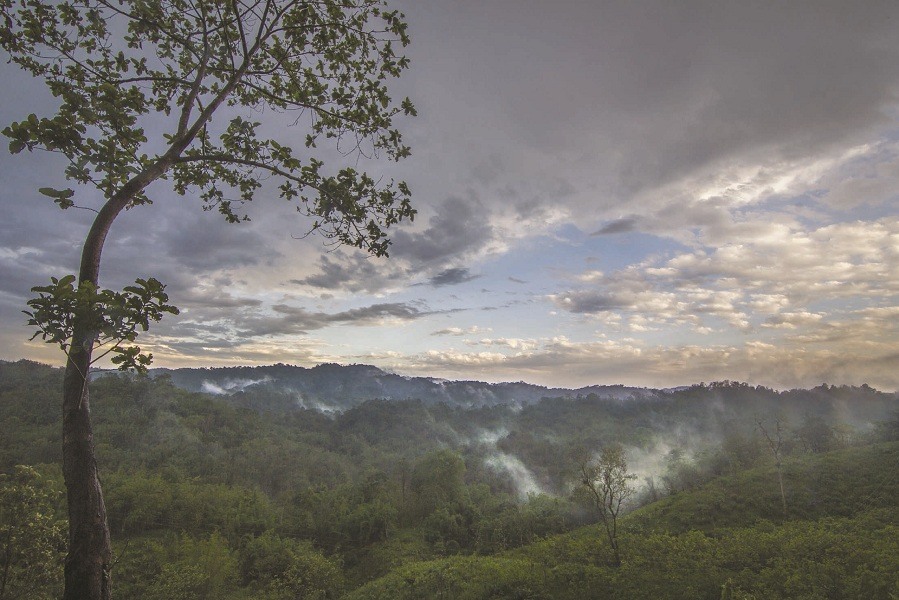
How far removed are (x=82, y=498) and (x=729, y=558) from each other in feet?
109

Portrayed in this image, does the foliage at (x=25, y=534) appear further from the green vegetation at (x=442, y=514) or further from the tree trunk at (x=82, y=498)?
the tree trunk at (x=82, y=498)

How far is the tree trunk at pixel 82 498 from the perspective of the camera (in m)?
3.30

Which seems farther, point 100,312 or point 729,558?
point 729,558

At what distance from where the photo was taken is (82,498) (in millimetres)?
3434

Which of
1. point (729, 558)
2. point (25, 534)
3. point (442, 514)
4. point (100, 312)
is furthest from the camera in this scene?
point (442, 514)

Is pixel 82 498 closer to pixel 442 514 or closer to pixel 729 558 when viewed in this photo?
pixel 729 558

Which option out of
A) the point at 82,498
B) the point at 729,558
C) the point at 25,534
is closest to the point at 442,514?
the point at 729,558

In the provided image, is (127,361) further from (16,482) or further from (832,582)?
(832,582)

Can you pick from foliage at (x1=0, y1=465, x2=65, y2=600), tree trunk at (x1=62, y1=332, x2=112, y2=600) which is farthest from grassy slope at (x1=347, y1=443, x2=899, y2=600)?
tree trunk at (x1=62, y1=332, x2=112, y2=600)

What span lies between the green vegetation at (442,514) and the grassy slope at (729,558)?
169 mm

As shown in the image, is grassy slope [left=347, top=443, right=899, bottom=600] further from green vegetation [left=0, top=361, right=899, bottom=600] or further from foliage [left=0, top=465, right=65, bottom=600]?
foliage [left=0, top=465, right=65, bottom=600]

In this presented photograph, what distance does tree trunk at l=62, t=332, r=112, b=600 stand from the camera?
3.30 meters

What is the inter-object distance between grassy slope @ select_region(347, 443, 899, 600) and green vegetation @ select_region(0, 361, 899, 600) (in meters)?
0.17

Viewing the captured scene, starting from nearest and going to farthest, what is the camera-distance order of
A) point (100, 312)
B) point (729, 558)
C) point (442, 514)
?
1. point (100, 312)
2. point (729, 558)
3. point (442, 514)
